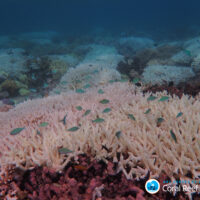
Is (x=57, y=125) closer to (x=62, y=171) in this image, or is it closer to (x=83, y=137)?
(x=83, y=137)

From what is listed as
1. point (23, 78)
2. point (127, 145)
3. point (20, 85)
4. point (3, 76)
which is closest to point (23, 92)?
point (20, 85)

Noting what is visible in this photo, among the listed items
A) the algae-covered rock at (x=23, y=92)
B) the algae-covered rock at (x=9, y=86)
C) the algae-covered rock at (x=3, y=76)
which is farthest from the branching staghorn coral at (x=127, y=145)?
the algae-covered rock at (x=3, y=76)

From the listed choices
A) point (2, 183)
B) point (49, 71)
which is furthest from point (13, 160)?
point (49, 71)

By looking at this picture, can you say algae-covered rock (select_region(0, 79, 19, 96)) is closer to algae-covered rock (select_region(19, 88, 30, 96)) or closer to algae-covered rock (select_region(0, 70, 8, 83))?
algae-covered rock (select_region(19, 88, 30, 96))

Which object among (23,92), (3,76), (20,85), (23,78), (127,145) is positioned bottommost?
(23,92)

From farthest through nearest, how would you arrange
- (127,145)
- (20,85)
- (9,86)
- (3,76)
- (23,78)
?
(23,78), (3,76), (20,85), (9,86), (127,145)

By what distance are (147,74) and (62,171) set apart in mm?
7544

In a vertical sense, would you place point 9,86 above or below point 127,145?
below

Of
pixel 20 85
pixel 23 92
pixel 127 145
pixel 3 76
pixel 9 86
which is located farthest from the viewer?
pixel 3 76

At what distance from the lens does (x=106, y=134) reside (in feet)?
9.59

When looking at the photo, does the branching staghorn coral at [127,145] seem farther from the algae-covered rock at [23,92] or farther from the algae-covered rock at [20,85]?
the algae-covered rock at [20,85]

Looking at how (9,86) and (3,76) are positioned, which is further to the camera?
(3,76)

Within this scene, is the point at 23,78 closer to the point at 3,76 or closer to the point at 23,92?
the point at 3,76

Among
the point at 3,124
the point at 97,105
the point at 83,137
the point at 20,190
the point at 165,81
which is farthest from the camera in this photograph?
the point at 165,81
